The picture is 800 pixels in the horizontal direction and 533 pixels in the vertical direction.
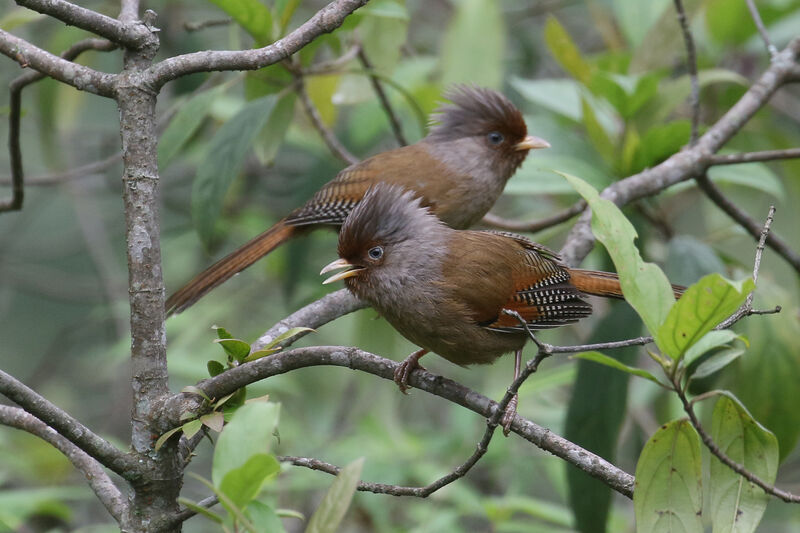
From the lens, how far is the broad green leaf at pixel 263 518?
1690 mm

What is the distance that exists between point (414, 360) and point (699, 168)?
5.02 feet

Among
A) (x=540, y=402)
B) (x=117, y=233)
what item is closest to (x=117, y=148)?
(x=117, y=233)

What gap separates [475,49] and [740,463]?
3205mm

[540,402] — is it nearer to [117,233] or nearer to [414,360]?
[414,360]

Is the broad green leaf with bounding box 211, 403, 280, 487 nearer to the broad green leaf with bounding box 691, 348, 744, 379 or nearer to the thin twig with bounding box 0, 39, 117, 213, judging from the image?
the broad green leaf with bounding box 691, 348, 744, 379

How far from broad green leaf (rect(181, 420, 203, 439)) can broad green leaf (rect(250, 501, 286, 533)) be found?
0.28 meters

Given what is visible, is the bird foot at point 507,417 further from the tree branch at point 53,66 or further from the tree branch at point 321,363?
the tree branch at point 53,66

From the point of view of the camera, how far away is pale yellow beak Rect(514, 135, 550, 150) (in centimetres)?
435

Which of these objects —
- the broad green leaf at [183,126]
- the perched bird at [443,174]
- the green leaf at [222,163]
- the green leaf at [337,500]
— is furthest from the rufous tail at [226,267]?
the green leaf at [337,500]

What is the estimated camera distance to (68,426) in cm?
190

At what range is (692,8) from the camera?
4.39 metres

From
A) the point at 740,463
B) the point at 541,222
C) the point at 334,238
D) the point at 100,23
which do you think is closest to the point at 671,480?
the point at 740,463

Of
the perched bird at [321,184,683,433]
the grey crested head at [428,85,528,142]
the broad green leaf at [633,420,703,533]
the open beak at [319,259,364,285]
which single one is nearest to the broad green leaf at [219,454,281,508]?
the broad green leaf at [633,420,703,533]

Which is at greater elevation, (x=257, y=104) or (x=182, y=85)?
(x=182, y=85)
